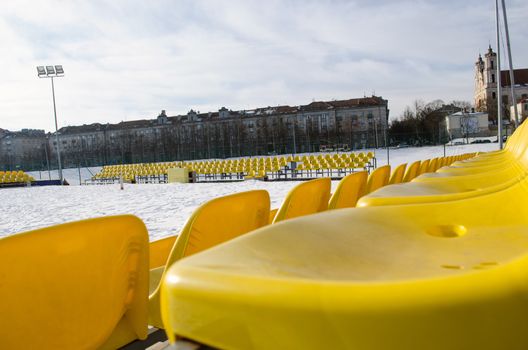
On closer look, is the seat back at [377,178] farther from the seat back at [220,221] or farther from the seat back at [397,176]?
the seat back at [220,221]

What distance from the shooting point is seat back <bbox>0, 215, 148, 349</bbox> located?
102 cm

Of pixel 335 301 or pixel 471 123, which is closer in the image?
→ pixel 335 301

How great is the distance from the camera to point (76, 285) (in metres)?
1.16

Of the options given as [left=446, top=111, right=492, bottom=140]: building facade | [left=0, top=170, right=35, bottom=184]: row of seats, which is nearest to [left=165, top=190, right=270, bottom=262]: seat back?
[left=0, top=170, right=35, bottom=184]: row of seats

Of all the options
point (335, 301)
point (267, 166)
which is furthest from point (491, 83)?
point (335, 301)

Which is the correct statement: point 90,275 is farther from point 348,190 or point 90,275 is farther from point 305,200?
point 348,190

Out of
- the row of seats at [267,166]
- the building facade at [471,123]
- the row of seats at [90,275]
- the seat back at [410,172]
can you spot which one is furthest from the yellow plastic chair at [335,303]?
the building facade at [471,123]

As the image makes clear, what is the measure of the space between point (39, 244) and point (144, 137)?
71545 mm

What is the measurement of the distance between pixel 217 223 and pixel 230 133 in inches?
2706

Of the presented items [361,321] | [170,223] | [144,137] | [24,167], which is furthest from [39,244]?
[144,137]

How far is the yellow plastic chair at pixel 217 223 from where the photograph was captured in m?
1.33

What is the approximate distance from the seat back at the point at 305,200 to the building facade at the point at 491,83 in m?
75.4

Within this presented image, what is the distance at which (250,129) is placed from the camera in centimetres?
7256

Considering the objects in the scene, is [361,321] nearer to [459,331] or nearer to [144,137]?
[459,331]
